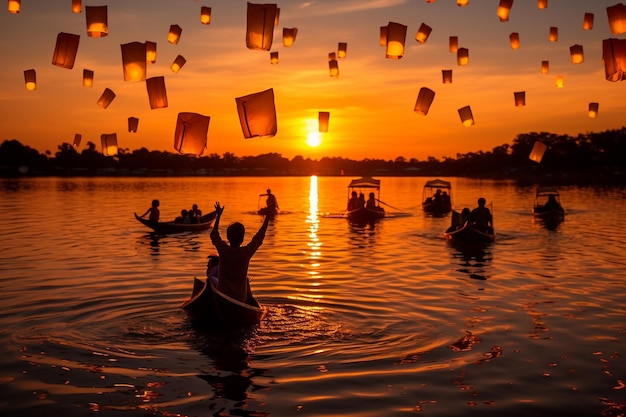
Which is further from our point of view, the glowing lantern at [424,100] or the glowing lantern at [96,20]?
the glowing lantern at [424,100]

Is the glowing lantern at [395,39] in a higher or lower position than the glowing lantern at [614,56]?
higher

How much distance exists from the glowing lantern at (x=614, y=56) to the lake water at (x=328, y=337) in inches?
173

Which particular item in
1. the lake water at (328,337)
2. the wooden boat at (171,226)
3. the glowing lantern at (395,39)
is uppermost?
the glowing lantern at (395,39)

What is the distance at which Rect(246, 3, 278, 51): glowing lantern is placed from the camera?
1161 cm

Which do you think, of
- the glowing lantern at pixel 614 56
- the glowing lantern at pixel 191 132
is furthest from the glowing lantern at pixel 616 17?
the glowing lantern at pixel 191 132

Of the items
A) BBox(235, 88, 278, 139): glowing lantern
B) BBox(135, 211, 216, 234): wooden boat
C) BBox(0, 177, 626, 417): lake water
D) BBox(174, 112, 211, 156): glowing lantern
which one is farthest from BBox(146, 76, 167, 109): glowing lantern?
BBox(135, 211, 216, 234): wooden boat

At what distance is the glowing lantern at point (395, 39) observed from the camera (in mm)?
13945

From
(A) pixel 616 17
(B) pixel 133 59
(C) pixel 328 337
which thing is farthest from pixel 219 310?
(A) pixel 616 17

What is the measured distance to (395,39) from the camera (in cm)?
1402

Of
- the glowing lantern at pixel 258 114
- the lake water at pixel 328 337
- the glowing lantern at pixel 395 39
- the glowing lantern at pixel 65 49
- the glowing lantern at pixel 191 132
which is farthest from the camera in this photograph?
the glowing lantern at pixel 395 39

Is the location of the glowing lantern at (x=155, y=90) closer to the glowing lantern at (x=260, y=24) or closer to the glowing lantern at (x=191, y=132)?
the glowing lantern at (x=191, y=132)

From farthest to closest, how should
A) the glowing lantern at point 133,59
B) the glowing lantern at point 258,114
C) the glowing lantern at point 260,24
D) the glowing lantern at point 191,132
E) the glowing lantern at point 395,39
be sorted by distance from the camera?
the glowing lantern at point 395,39, the glowing lantern at point 133,59, the glowing lantern at point 191,132, the glowing lantern at point 260,24, the glowing lantern at point 258,114

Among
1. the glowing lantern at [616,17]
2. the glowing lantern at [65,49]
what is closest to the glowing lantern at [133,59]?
the glowing lantern at [65,49]

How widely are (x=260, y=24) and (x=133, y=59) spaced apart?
2641 millimetres
